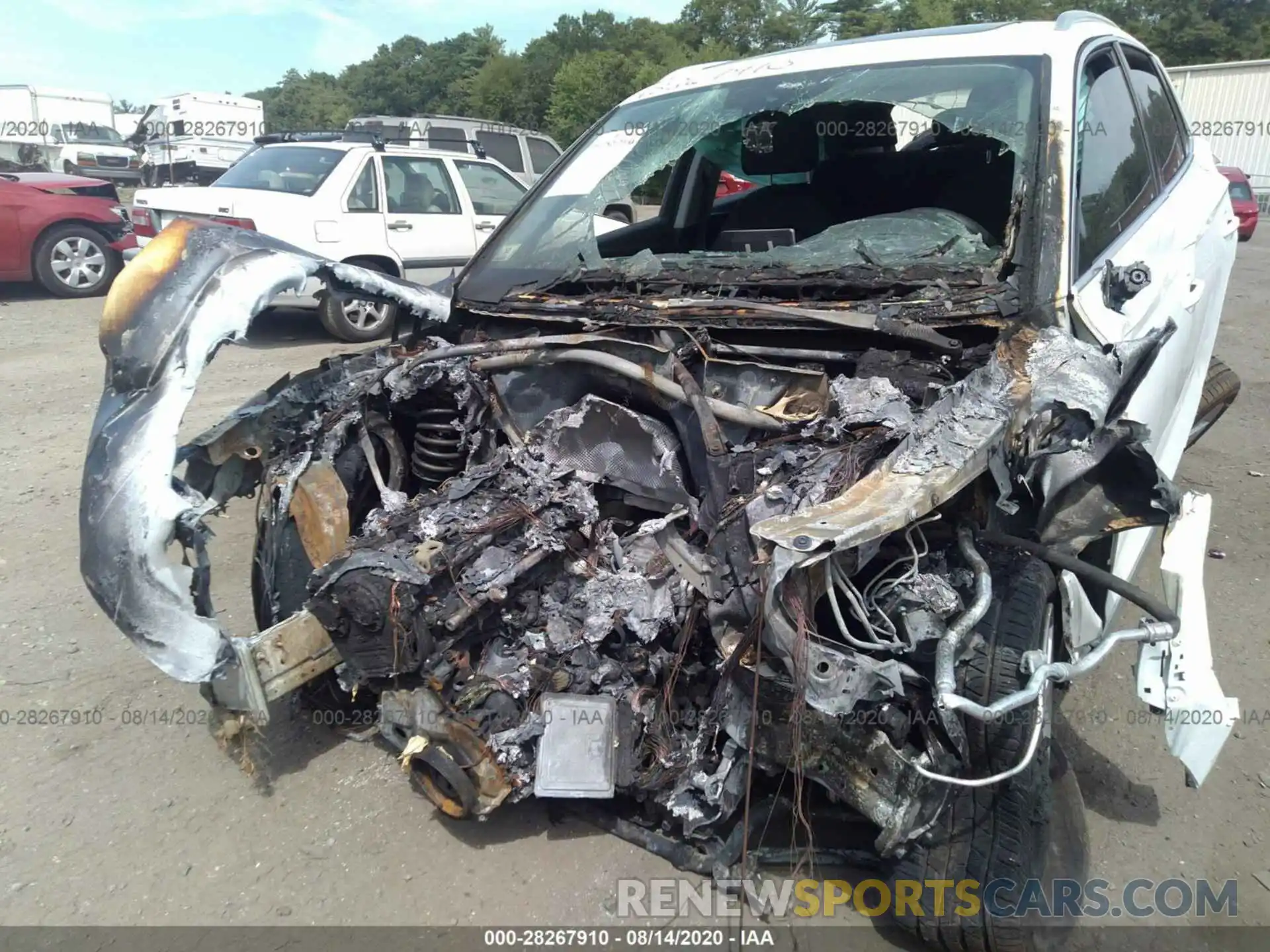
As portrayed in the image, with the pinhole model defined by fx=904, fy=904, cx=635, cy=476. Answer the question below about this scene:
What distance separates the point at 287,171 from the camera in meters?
8.20

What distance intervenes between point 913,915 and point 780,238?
2.24 meters

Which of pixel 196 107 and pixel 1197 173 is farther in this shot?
pixel 196 107

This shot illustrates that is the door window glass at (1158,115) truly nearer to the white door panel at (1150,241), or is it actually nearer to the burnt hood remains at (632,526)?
the white door panel at (1150,241)

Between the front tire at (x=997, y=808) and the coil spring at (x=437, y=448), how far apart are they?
A: 5.74 ft

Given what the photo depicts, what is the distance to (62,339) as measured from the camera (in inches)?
328

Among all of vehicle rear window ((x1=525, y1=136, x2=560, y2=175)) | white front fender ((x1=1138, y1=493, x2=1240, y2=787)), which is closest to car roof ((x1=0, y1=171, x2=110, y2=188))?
vehicle rear window ((x1=525, y1=136, x2=560, y2=175))

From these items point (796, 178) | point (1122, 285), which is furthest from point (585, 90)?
point (1122, 285)

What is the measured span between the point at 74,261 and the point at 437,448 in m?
9.45

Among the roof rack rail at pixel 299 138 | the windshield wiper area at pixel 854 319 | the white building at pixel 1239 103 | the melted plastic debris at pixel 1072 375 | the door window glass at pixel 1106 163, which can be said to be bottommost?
the melted plastic debris at pixel 1072 375

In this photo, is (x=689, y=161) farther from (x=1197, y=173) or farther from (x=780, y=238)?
(x=1197, y=173)

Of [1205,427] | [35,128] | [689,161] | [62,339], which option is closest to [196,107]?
[35,128]

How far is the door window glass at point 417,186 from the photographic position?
8.34 meters

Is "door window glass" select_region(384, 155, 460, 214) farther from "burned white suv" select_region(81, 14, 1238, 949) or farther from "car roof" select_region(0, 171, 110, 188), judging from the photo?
"burned white suv" select_region(81, 14, 1238, 949)

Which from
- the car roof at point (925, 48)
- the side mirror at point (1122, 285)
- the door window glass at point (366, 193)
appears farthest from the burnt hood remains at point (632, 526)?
the door window glass at point (366, 193)
